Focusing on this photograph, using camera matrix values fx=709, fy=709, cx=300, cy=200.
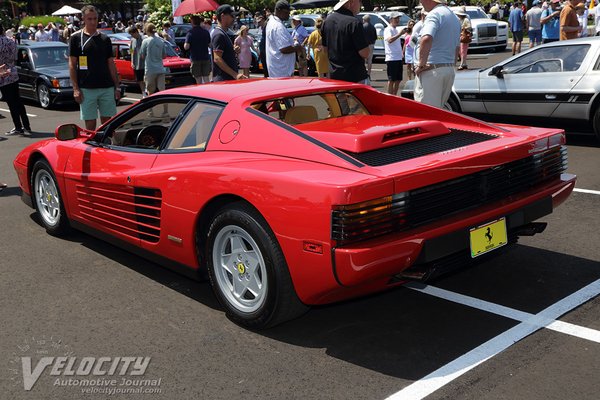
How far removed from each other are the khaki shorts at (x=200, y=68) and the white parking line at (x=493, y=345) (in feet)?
34.2

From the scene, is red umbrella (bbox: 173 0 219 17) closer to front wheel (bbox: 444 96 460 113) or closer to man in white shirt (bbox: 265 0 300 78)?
man in white shirt (bbox: 265 0 300 78)

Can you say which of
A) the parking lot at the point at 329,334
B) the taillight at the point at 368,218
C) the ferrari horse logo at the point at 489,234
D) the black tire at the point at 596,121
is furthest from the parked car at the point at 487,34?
the taillight at the point at 368,218

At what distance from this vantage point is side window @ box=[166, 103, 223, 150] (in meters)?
4.40

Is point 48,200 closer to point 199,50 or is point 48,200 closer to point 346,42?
Result: point 346,42

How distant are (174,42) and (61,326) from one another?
20.8 metres

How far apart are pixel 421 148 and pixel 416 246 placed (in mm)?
750

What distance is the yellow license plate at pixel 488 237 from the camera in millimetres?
3768

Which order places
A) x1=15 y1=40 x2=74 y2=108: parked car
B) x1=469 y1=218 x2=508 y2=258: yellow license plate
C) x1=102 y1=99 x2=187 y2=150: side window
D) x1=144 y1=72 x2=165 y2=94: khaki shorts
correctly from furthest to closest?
x1=15 y1=40 x2=74 y2=108: parked car → x1=144 y1=72 x2=165 y2=94: khaki shorts → x1=102 y1=99 x2=187 y2=150: side window → x1=469 y1=218 x2=508 y2=258: yellow license plate

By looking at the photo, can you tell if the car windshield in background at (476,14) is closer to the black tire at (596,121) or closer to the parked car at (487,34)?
the parked car at (487,34)

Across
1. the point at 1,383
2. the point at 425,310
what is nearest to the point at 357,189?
the point at 425,310

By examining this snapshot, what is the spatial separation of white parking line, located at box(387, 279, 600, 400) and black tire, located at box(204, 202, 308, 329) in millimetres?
786

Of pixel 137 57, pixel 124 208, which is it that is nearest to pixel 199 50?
pixel 137 57

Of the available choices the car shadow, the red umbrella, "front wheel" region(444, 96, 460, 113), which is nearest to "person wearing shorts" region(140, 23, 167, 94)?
the red umbrella

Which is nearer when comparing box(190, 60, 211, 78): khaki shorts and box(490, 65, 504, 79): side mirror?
box(490, 65, 504, 79): side mirror
